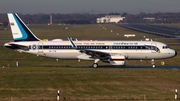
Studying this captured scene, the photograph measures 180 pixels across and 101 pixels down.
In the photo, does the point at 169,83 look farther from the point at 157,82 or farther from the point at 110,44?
the point at 110,44

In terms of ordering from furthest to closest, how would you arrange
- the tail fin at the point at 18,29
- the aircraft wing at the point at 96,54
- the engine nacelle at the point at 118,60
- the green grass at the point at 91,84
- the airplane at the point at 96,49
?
1. the tail fin at the point at 18,29
2. the airplane at the point at 96,49
3. the aircraft wing at the point at 96,54
4. the engine nacelle at the point at 118,60
5. the green grass at the point at 91,84

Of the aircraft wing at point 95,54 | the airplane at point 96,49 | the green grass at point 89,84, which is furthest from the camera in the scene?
the airplane at point 96,49

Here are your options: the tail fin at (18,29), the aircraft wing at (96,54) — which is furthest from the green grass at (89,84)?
the tail fin at (18,29)

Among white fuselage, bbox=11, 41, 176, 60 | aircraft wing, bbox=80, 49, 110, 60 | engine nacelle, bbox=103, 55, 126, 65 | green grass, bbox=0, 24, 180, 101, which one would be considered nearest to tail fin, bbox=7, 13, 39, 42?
white fuselage, bbox=11, 41, 176, 60

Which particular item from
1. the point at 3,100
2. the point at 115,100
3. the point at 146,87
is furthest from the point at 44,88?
the point at 146,87

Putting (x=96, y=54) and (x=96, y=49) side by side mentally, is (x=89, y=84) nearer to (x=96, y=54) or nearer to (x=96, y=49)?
(x=96, y=54)

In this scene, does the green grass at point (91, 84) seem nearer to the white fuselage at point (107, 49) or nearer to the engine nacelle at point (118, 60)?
the engine nacelle at point (118, 60)

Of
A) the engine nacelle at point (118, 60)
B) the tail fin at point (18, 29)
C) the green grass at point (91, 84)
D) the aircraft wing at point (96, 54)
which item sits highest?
the tail fin at point (18, 29)

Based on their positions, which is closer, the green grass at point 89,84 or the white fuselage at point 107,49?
the green grass at point 89,84

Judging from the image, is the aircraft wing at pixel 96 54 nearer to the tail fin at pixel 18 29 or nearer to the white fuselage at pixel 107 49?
the white fuselage at pixel 107 49

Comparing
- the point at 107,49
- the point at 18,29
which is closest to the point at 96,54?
the point at 107,49

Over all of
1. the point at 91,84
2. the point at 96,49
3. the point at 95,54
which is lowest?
the point at 91,84

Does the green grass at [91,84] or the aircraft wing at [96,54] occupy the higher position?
the aircraft wing at [96,54]

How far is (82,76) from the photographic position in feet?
113
